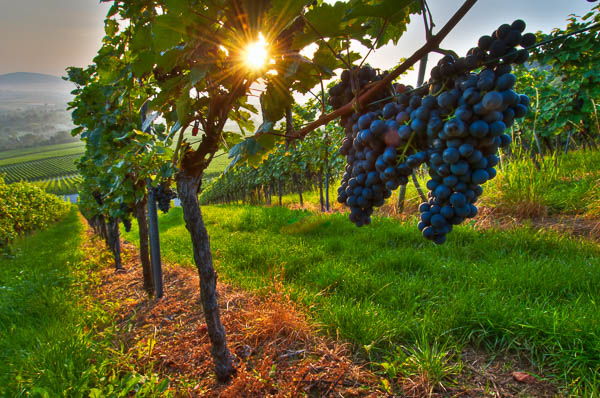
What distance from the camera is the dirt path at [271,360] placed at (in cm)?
190

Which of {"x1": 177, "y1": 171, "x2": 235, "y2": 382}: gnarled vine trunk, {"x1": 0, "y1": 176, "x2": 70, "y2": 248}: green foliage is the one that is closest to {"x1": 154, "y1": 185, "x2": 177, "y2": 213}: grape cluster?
{"x1": 177, "y1": 171, "x2": 235, "y2": 382}: gnarled vine trunk

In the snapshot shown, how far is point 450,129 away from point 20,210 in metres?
15.5

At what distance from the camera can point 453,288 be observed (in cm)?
284

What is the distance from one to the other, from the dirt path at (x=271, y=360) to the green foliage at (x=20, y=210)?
33.3 feet

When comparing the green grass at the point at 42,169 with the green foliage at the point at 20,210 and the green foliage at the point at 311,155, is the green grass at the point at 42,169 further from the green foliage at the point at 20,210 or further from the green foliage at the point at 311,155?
the green foliage at the point at 311,155

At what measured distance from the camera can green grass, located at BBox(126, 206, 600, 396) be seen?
2.08 m

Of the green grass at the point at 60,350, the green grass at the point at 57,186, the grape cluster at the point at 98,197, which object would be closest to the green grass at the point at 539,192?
the green grass at the point at 60,350

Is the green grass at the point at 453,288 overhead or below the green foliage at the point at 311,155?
below

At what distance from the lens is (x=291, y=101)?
136 centimetres

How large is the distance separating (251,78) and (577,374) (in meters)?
2.55

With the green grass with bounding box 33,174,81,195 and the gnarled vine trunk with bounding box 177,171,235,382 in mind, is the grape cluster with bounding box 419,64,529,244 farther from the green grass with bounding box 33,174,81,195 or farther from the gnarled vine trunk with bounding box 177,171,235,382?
the green grass with bounding box 33,174,81,195

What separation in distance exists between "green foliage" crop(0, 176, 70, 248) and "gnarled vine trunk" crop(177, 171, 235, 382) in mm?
11182

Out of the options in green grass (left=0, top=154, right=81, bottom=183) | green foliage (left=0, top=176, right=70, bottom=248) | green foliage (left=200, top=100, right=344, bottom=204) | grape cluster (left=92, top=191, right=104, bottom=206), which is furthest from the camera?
green grass (left=0, top=154, right=81, bottom=183)

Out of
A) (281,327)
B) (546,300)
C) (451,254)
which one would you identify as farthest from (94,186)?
(546,300)
